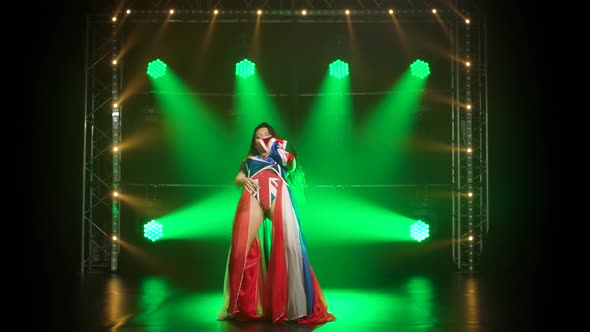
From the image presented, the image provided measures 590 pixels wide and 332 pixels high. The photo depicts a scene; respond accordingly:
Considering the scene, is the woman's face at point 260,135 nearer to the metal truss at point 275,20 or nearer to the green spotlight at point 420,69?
the metal truss at point 275,20

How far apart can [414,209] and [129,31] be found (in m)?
4.49

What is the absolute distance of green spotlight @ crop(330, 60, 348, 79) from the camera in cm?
841

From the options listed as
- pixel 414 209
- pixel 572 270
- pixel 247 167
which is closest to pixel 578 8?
pixel 572 270

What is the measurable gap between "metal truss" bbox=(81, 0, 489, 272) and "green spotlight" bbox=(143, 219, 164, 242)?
0.36 m

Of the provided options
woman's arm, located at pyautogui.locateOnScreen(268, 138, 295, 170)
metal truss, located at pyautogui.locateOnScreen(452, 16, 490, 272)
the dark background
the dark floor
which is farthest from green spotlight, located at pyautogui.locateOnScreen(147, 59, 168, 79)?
woman's arm, located at pyautogui.locateOnScreen(268, 138, 295, 170)

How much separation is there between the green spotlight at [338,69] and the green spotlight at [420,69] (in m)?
0.83

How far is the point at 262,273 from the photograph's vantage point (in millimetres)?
4699

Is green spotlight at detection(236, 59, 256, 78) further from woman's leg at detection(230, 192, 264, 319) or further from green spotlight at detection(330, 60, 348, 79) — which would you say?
woman's leg at detection(230, 192, 264, 319)

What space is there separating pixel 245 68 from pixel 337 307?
4002mm

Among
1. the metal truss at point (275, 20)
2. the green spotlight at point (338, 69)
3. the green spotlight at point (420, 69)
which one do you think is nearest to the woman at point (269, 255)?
the metal truss at point (275, 20)

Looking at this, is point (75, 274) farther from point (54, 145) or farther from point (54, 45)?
point (54, 45)

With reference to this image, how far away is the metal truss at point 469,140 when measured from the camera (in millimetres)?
8023

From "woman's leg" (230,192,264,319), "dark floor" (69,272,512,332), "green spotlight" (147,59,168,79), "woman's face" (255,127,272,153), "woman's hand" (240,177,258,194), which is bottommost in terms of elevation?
"dark floor" (69,272,512,332)

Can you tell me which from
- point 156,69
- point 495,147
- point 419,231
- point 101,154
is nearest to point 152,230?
point 101,154
